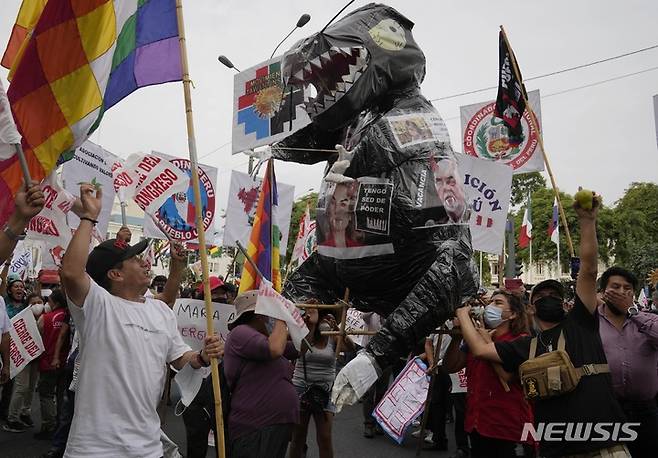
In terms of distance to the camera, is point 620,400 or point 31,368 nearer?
point 620,400

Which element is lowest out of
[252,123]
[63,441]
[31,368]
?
[63,441]

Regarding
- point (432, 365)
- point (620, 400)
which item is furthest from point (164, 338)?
point (620, 400)

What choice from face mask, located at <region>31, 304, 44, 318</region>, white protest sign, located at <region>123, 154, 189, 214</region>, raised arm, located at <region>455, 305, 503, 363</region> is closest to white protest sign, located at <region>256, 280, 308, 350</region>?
raised arm, located at <region>455, 305, 503, 363</region>

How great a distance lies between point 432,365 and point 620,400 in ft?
4.16

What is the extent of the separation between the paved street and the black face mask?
368cm

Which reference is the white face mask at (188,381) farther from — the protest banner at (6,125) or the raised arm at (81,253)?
the protest banner at (6,125)

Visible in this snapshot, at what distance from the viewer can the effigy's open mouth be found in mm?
2881

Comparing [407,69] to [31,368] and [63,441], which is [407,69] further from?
[31,368]

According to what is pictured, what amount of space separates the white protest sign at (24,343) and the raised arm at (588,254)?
16.7ft

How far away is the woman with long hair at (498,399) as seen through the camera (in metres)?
4.13

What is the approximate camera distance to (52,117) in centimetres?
265

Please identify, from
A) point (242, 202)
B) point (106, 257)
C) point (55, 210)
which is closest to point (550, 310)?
point (106, 257)

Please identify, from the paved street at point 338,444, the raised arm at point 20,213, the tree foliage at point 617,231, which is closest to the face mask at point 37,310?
the paved street at point 338,444

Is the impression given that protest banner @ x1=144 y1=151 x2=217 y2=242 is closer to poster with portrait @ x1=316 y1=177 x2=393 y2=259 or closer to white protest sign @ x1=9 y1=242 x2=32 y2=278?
poster with portrait @ x1=316 y1=177 x2=393 y2=259
